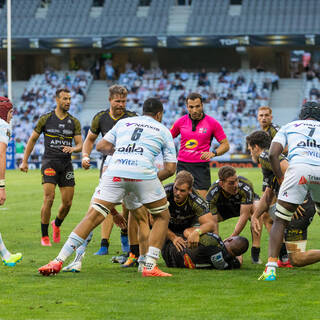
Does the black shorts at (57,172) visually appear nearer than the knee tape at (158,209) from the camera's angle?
No

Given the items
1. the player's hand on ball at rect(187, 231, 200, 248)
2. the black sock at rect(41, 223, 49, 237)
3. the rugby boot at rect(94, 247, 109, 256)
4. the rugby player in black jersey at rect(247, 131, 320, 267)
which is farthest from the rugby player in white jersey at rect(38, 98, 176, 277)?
the black sock at rect(41, 223, 49, 237)

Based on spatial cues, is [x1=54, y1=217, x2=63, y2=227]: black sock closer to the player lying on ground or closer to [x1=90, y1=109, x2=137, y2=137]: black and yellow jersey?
[x1=90, y1=109, x2=137, y2=137]: black and yellow jersey

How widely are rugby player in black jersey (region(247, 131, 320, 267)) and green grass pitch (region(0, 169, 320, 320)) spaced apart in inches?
8.0

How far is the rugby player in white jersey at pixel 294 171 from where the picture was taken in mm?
8266

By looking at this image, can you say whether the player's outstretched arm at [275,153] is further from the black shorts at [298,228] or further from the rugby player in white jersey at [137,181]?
the black shorts at [298,228]

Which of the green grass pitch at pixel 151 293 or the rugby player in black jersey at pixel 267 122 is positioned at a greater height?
the rugby player in black jersey at pixel 267 122

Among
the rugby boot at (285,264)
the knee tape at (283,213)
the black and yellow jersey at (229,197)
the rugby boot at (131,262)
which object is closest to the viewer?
the knee tape at (283,213)

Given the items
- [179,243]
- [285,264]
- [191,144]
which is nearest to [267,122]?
[191,144]

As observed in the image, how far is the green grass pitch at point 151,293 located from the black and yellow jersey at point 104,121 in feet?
5.64

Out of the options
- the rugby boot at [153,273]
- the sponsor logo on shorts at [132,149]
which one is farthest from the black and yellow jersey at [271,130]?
the rugby boot at [153,273]

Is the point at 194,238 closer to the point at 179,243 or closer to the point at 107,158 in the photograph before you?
the point at 179,243

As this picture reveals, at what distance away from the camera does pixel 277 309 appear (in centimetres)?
677

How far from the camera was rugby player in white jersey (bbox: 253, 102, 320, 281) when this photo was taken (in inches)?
325

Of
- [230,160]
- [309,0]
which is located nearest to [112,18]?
[309,0]
